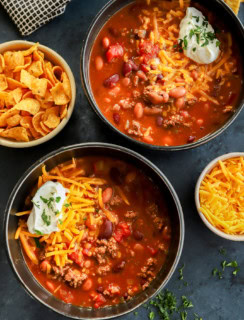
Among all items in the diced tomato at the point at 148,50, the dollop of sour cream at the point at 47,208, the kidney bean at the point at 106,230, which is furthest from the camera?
the diced tomato at the point at 148,50

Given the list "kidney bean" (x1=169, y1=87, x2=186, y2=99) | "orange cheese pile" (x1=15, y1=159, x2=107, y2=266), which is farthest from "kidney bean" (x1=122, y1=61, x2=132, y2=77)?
"orange cheese pile" (x1=15, y1=159, x2=107, y2=266)

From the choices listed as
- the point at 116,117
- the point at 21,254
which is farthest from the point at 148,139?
the point at 21,254

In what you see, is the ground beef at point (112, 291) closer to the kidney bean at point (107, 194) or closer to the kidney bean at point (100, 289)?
the kidney bean at point (100, 289)

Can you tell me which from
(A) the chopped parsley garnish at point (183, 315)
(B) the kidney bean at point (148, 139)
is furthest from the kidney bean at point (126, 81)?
(A) the chopped parsley garnish at point (183, 315)

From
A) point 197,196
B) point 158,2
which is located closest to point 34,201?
point 197,196

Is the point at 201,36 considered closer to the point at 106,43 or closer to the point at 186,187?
the point at 106,43

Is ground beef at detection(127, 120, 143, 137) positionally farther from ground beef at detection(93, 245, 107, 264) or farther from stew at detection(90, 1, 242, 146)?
ground beef at detection(93, 245, 107, 264)

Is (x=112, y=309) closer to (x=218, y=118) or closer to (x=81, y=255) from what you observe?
(x=81, y=255)
